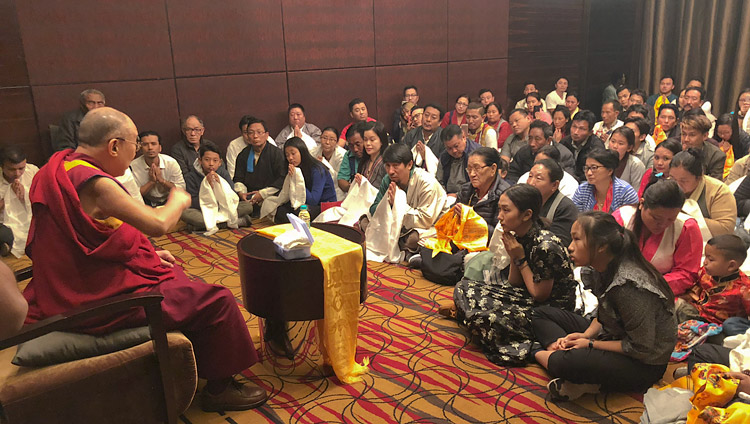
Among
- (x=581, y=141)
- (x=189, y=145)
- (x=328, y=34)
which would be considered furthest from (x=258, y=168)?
Result: (x=581, y=141)

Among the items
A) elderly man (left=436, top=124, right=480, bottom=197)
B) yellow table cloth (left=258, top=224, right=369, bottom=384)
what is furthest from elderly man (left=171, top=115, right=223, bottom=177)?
yellow table cloth (left=258, top=224, right=369, bottom=384)

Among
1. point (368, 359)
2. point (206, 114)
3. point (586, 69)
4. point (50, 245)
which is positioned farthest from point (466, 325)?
point (586, 69)

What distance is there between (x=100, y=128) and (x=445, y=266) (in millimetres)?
2326

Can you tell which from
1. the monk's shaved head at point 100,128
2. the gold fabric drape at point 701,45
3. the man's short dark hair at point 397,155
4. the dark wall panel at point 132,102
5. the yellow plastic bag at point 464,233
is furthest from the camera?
the gold fabric drape at point 701,45

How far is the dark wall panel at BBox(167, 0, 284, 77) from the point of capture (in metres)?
5.93

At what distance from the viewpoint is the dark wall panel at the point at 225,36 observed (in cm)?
593

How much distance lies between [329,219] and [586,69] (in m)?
7.10

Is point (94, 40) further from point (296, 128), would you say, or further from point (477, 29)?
point (477, 29)

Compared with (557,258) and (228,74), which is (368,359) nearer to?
(557,258)

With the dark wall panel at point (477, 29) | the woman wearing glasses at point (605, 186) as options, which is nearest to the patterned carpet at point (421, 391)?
the woman wearing glasses at point (605, 186)

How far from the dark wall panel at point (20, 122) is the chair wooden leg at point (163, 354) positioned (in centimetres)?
400

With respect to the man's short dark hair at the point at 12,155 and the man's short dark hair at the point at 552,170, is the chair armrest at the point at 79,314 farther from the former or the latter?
the man's short dark hair at the point at 12,155

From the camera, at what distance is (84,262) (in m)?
2.07

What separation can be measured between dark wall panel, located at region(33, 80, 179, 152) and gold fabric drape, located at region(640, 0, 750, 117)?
809 centimetres
